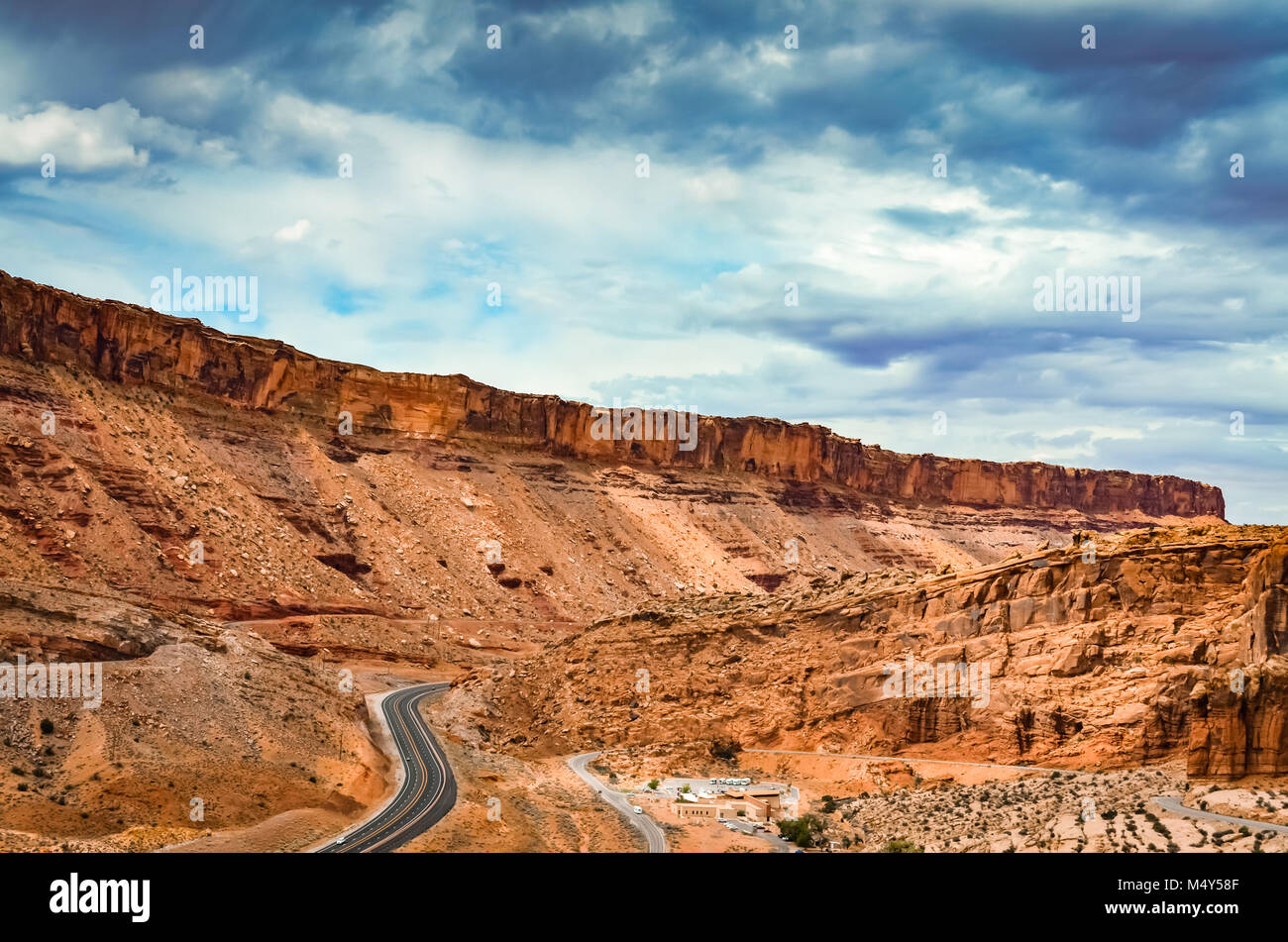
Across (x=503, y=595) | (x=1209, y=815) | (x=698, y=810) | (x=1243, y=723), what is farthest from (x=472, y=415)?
(x=1209, y=815)

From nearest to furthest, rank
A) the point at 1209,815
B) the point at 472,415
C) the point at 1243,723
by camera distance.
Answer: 1. the point at 1209,815
2. the point at 1243,723
3. the point at 472,415

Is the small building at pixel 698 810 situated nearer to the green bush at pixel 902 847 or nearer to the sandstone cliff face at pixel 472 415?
the green bush at pixel 902 847

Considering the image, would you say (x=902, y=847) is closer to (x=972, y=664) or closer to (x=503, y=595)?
(x=972, y=664)

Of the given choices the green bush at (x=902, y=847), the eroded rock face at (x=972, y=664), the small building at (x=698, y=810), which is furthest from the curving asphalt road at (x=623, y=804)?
the green bush at (x=902, y=847)

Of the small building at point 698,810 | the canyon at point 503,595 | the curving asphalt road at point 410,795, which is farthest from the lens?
the small building at point 698,810

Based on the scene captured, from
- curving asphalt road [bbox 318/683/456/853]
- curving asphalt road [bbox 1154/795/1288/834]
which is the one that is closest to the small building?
curving asphalt road [bbox 318/683/456/853]
